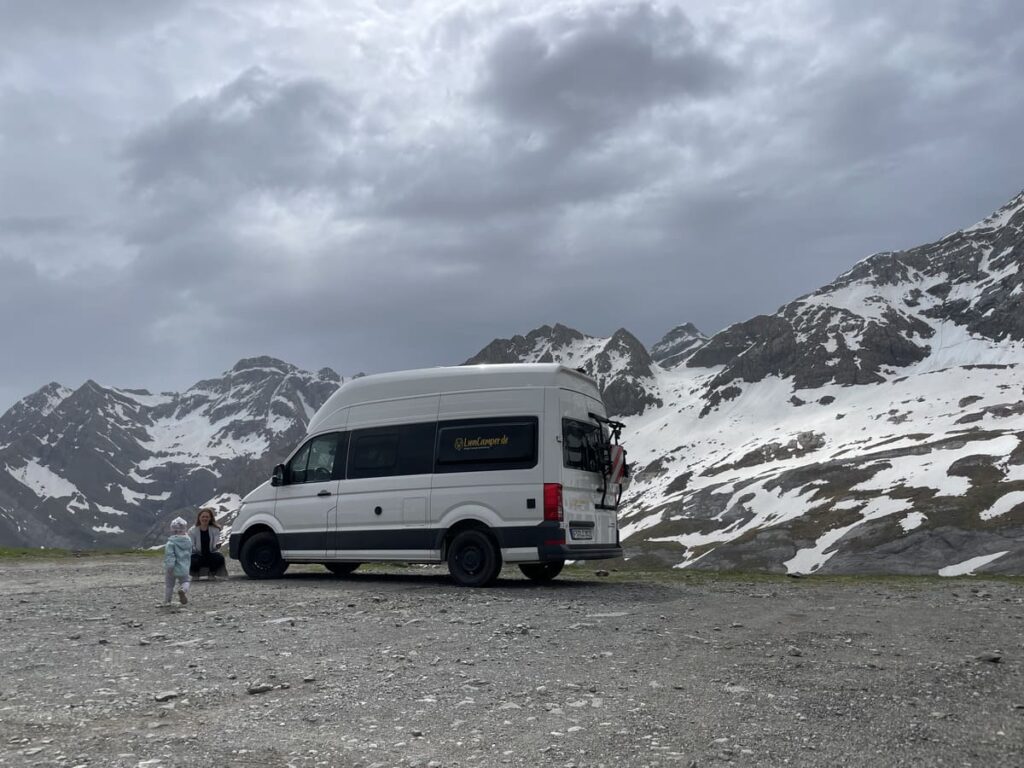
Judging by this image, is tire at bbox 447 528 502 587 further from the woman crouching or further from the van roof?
the woman crouching

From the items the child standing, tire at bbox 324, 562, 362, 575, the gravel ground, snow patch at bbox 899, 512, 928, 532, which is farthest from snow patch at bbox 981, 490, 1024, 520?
the child standing

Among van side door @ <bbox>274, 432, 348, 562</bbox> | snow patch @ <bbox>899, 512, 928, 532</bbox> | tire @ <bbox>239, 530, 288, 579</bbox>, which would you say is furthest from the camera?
snow patch @ <bbox>899, 512, 928, 532</bbox>

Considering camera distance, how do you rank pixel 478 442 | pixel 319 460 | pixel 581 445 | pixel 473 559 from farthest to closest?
pixel 319 460
pixel 581 445
pixel 478 442
pixel 473 559

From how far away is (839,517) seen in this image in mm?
108250

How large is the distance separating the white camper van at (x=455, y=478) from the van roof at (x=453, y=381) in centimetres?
3

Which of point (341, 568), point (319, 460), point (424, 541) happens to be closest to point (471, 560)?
point (424, 541)

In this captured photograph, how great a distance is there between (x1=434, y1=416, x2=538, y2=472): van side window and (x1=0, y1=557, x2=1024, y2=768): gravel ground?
313 cm

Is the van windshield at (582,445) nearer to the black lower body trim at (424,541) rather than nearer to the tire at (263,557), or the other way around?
the black lower body trim at (424,541)

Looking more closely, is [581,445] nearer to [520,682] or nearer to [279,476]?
[279,476]

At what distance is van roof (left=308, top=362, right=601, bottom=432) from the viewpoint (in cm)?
1667

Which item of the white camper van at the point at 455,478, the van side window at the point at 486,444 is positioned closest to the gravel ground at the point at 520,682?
the white camper van at the point at 455,478

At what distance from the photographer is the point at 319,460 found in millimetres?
18703

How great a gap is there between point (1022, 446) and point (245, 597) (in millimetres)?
130401

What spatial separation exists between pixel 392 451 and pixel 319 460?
7.01 ft
